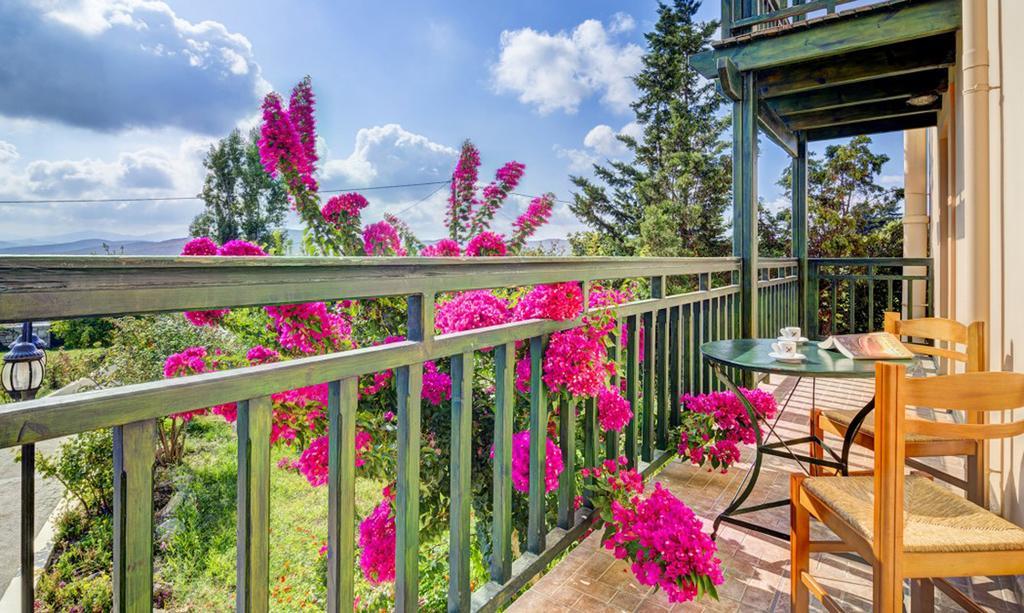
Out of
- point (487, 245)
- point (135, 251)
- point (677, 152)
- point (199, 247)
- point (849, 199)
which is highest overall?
point (677, 152)

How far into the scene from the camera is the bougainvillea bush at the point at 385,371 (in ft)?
5.29

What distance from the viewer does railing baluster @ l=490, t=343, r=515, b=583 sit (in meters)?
1.47


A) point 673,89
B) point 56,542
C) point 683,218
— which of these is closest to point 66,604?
point 56,542

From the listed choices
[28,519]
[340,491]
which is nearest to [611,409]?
[340,491]

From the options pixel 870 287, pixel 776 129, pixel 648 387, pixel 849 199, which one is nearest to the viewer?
pixel 648 387

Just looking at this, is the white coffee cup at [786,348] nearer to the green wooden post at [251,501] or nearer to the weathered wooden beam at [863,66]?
the green wooden post at [251,501]

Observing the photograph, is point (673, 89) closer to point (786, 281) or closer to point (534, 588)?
point (786, 281)

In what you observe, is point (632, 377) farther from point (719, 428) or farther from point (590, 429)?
point (719, 428)

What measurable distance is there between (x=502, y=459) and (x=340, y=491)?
1.88ft

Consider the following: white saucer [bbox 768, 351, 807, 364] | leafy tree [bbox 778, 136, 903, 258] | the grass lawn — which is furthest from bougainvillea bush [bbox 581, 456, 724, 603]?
leafy tree [bbox 778, 136, 903, 258]

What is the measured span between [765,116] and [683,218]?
1080 centimetres

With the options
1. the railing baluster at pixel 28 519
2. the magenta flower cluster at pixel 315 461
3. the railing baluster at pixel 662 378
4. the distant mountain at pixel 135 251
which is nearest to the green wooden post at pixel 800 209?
the distant mountain at pixel 135 251

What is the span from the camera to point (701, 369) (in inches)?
115

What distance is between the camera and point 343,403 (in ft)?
3.32
